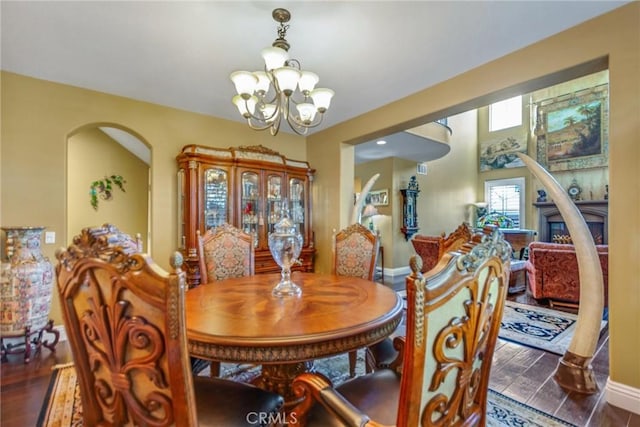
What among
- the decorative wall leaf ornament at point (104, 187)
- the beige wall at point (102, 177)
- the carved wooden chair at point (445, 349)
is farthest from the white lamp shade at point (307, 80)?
the decorative wall leaf ornament at point (104, 187)

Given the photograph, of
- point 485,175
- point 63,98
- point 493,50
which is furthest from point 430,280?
point 485,175

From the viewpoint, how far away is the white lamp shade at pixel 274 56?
1749 mm

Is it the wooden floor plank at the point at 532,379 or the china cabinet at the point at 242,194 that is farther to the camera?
the china cabinet at the point at 242,194

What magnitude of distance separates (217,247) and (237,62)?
5.27ft

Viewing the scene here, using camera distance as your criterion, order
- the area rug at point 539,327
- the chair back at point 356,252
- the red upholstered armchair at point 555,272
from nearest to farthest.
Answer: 1. the chair back at point 356,252
2. the area rug at point 539,327
3. the red upholstered armchair at point 555,272

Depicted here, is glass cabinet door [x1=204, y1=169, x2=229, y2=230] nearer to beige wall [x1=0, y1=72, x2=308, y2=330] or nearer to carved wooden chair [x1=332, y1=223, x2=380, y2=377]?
beige wall [x1=0, y1=72, x2=308, y2=330]

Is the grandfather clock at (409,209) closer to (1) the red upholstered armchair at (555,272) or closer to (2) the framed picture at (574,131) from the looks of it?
(1) the red upholstered armchair at (555,272)

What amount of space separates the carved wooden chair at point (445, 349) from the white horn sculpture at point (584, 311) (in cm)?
164

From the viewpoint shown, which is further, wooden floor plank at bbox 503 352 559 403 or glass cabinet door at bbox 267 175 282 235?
glass cabinet door at bbox 267 175 282 235

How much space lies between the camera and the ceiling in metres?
1.87

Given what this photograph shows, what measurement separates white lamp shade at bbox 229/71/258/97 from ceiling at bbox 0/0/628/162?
16.9 inches

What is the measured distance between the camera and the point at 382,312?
4.38ft

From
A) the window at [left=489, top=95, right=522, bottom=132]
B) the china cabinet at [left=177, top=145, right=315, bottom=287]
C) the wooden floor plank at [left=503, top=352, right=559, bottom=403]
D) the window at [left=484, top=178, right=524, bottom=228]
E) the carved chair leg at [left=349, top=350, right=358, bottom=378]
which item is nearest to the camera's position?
the wooden floor plank at [left=503, top=352, right=559, bottom=403]

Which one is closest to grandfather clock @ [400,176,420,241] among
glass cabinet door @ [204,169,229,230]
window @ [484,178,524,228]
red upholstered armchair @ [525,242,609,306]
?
red upholstered armchair @ [525,242,609,306]
